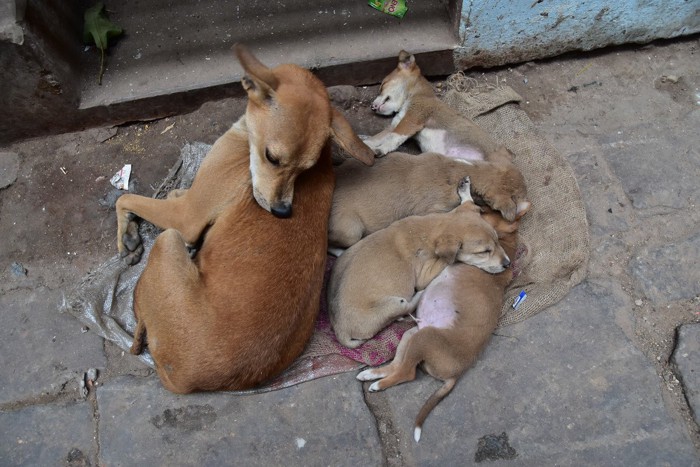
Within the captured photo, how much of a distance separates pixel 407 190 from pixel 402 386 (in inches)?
53.3

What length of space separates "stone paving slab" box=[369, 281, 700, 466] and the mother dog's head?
1.52m

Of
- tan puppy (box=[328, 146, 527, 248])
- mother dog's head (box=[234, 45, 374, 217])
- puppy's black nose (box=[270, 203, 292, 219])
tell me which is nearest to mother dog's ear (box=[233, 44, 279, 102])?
mother dog's head (box=[234, 45, 374, 217])

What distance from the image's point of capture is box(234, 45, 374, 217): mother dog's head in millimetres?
3127

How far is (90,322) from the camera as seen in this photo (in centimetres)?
382

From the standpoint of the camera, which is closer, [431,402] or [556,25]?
[431,402]

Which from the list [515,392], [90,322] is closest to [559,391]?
[515,392]

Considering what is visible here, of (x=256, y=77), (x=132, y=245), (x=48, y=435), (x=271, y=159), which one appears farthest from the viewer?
(x=132, y=245)

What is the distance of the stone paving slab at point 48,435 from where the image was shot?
3.46m

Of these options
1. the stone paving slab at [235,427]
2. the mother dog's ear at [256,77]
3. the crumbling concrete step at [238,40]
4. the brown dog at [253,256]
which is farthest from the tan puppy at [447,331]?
the crumbling concrete step at [238,40]

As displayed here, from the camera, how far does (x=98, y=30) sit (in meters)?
4.55

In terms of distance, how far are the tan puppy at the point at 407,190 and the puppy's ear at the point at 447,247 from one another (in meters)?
0.44

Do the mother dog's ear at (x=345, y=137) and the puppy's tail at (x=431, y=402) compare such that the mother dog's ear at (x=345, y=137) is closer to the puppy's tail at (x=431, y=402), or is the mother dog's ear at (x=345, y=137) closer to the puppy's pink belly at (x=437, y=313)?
the puppy's pink belly at (x=437, y=313)

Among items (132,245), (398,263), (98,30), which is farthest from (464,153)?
(98,30)

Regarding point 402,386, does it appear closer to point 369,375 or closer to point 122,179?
point 369,375
